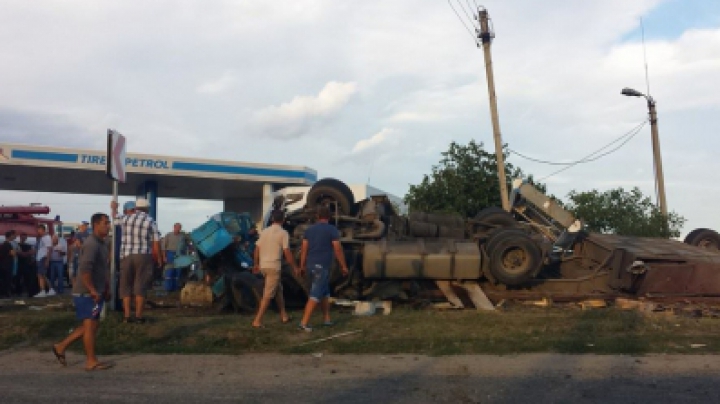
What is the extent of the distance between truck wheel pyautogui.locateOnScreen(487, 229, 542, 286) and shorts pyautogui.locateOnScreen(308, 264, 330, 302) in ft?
12.1

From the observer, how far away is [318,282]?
30.2 feet

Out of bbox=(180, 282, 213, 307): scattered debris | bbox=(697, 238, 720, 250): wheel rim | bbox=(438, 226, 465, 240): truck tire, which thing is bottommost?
bbox=(180, 282, 213, 307): scattered debris

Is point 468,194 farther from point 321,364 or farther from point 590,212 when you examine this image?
point 321,364

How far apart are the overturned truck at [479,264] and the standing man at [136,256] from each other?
164cm

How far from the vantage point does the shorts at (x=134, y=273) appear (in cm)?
950

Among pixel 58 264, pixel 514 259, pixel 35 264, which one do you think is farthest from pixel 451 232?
pixel 35 264

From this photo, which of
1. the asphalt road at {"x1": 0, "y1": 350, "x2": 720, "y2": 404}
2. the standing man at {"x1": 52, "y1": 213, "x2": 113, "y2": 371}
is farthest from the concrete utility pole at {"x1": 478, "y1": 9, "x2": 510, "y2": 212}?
the standing man at {"x1": 52, "y1": 213, "x2": 113, "y2": 371}

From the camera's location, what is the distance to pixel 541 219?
14484 mm

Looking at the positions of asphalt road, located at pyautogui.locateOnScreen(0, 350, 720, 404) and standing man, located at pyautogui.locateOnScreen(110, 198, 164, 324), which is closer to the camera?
asphalt road, located at pyautogui.locateOnScreen(0, 350, 720, 404)

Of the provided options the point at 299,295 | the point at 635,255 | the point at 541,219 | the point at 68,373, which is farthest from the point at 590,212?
the point at 68,373

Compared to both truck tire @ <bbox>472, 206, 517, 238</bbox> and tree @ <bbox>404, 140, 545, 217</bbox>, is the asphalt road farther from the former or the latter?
tree @ <bbox>404, 140, 545, 217</bbox>

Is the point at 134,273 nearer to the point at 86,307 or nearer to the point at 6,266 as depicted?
the point at 86,307

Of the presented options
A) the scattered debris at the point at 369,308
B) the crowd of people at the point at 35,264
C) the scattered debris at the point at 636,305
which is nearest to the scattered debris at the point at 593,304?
the scattered debris at the point at 636,305

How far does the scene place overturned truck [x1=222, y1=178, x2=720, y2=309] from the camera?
457 inches
